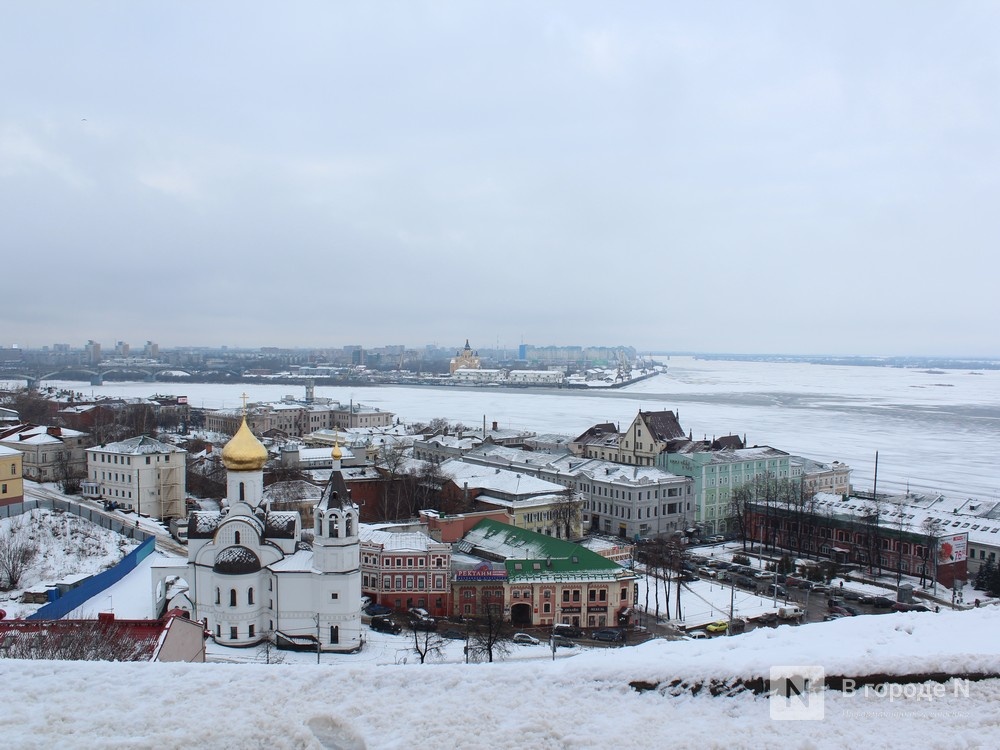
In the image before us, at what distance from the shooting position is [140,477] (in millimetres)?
29688

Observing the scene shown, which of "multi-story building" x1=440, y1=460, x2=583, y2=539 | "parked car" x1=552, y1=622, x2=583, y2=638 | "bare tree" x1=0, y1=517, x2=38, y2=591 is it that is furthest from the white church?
"multi-story building" x1=440, y1=460, x2=583, y2=539

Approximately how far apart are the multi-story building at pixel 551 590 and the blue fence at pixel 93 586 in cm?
823

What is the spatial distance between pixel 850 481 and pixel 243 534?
31220 mm

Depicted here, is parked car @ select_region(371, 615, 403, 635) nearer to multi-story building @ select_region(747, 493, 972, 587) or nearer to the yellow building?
the yellow building

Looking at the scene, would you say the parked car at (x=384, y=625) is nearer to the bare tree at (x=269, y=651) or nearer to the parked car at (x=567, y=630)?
the bare tree at (x=269, y=651)

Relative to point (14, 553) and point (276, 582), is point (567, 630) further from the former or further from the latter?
point (14, 553)

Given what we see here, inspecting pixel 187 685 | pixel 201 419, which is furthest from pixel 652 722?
pixel 201 419

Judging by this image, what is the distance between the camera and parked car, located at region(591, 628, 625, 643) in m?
19.7

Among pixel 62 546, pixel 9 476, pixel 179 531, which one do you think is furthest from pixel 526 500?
pixel 9 476

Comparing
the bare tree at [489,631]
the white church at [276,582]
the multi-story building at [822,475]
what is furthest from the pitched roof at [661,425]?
the white church at [276,582]

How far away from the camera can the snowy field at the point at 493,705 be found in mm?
6027

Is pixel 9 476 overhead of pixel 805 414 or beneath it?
overhead

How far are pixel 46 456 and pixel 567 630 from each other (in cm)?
2579

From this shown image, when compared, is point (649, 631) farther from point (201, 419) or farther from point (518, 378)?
point (518, 378)
